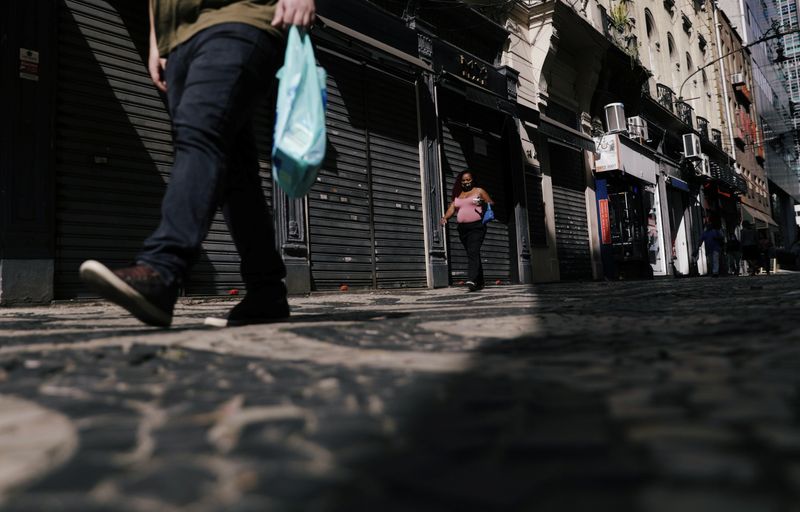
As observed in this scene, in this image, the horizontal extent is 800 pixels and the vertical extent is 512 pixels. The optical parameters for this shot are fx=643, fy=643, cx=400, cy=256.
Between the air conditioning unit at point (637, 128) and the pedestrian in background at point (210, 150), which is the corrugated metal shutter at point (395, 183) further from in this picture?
the air conditioning unit at point (637, 128)

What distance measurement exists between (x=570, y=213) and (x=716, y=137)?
1582cm

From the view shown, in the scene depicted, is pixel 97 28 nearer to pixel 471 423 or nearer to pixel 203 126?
pixel 203 126

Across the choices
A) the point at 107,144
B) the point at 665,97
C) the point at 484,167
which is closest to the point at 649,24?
the point at 665,97

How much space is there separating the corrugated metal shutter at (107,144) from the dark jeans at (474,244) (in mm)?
3256

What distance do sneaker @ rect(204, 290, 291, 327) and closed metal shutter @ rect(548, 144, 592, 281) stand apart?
1276cm

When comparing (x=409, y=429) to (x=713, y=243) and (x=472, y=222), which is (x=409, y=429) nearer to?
(x=472, y=222)

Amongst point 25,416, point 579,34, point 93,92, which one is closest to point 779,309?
point 25,416

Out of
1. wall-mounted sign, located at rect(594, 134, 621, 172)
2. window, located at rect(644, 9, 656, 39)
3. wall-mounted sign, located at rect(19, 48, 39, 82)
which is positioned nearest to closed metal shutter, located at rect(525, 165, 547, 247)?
wall-mounted sign, located at rect(594, 134, 621, 172)

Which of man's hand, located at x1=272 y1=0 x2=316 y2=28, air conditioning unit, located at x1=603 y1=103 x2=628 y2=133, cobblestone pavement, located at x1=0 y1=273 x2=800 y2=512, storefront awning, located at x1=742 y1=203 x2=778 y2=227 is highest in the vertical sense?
air conditioning unit, located at x1=603 y1=103 x2=628 y2=133

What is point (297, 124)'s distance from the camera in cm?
240

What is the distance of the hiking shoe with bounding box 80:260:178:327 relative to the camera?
1.92 metres

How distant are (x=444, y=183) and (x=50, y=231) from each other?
6.77 m

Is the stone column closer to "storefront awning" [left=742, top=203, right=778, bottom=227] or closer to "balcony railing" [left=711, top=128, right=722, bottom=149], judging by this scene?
"balcony railing" [left=711, top=128, right=722, bottom=149]

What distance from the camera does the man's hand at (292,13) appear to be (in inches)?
93.9
